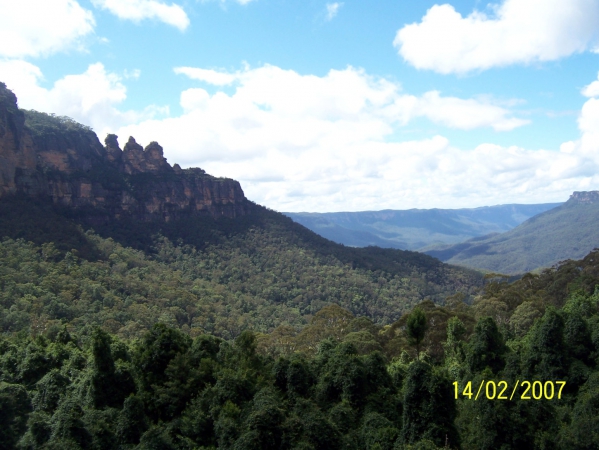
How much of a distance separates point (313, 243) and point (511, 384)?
77.0 meters

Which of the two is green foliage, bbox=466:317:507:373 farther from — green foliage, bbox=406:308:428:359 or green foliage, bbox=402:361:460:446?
green foliage, bbox=402:361:460:446

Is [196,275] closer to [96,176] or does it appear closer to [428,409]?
[96,176]

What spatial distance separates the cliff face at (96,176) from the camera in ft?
247

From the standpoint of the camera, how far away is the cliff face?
247ft

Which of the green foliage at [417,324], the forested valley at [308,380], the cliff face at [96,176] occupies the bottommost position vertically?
the forested valley at [308,380]

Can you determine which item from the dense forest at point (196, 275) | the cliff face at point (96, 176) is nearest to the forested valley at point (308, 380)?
the dense forest at point (196, 275)

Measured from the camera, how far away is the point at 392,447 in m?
16.5

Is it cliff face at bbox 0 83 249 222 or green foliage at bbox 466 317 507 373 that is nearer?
green foliage at bbox 466 317 507 373

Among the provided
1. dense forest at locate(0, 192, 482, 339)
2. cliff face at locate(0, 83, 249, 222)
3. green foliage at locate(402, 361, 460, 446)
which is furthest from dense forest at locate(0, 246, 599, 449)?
cliff face at locate(0, 83, 249, 222)
